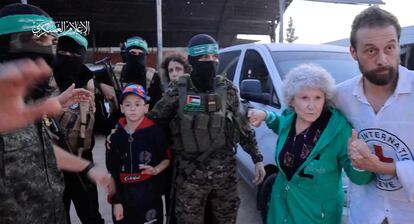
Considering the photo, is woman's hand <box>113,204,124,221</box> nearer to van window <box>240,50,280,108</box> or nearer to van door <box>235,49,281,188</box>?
van door <box>235,49,281,188</box>

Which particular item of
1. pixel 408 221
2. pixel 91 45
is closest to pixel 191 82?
pixel 408 221

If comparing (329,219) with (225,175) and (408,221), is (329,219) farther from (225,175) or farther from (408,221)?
(225,175)

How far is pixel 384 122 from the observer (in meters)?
1.55

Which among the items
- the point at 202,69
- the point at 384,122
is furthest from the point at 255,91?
the point at 384,122

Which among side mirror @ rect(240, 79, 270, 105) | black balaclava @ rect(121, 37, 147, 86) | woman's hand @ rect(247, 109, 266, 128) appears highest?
black balaclava @ rect(121, 37, 147, 86)

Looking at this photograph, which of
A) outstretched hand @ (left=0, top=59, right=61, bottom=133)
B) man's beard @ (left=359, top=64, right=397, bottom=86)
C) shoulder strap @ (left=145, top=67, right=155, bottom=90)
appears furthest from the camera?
shoulder strap @ (left=145, top=67, right=155, bottom=90)

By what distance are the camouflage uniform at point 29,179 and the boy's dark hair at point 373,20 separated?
5.28 feet

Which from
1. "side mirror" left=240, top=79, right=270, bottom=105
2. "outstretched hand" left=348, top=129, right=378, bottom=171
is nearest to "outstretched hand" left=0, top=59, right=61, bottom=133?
"outstretched hand" left=348, top=129, right=378, bottom=171

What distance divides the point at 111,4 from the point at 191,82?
993cm

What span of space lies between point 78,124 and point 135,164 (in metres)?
0.56

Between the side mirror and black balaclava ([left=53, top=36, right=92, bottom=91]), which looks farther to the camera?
the side mirror

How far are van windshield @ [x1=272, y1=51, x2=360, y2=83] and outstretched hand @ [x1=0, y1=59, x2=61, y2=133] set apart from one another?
2546 mm

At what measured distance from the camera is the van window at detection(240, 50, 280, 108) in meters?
3.20

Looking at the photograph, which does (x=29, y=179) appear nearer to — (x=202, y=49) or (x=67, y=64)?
(x=67, y=64)
